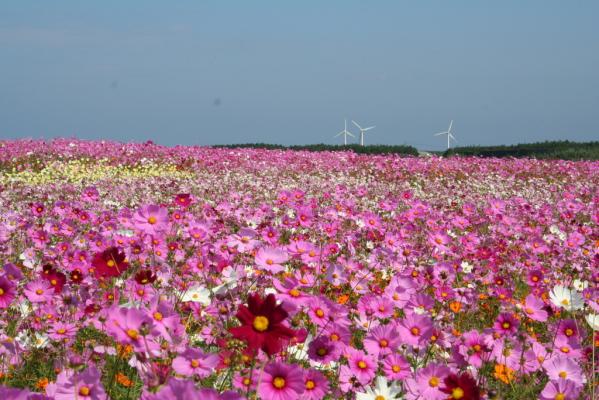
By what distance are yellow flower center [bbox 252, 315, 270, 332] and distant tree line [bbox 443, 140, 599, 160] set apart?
2921 centimetres

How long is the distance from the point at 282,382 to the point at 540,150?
106ft

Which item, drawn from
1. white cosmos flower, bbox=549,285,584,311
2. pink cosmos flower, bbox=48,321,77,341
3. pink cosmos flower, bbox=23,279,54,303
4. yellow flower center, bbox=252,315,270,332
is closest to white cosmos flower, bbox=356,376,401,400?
yellow flower center, bbox=252,315,270,332

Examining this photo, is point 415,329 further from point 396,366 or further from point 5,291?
point 5,291

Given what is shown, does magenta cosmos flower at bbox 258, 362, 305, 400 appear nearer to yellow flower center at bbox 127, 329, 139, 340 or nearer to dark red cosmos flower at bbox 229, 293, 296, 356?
dark red cosmos flower at bbox 229, 293, 296, 356

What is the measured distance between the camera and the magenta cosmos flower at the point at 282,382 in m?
1.57

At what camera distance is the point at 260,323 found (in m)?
1.50

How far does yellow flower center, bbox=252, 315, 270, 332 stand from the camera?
1500mm

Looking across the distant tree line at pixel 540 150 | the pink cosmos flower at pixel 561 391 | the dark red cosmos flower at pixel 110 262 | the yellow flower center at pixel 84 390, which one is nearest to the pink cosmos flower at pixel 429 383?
the pink cosmos flower at pixel 561 391

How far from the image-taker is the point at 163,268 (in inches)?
139

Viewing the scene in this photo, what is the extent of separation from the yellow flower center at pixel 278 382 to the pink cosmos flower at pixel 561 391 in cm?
87

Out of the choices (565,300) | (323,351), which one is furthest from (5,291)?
(565,300)

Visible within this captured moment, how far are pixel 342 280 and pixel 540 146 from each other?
31033mm

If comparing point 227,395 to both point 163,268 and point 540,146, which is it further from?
point 540,146

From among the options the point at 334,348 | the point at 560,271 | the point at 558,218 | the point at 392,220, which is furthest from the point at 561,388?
the point at 558,218
